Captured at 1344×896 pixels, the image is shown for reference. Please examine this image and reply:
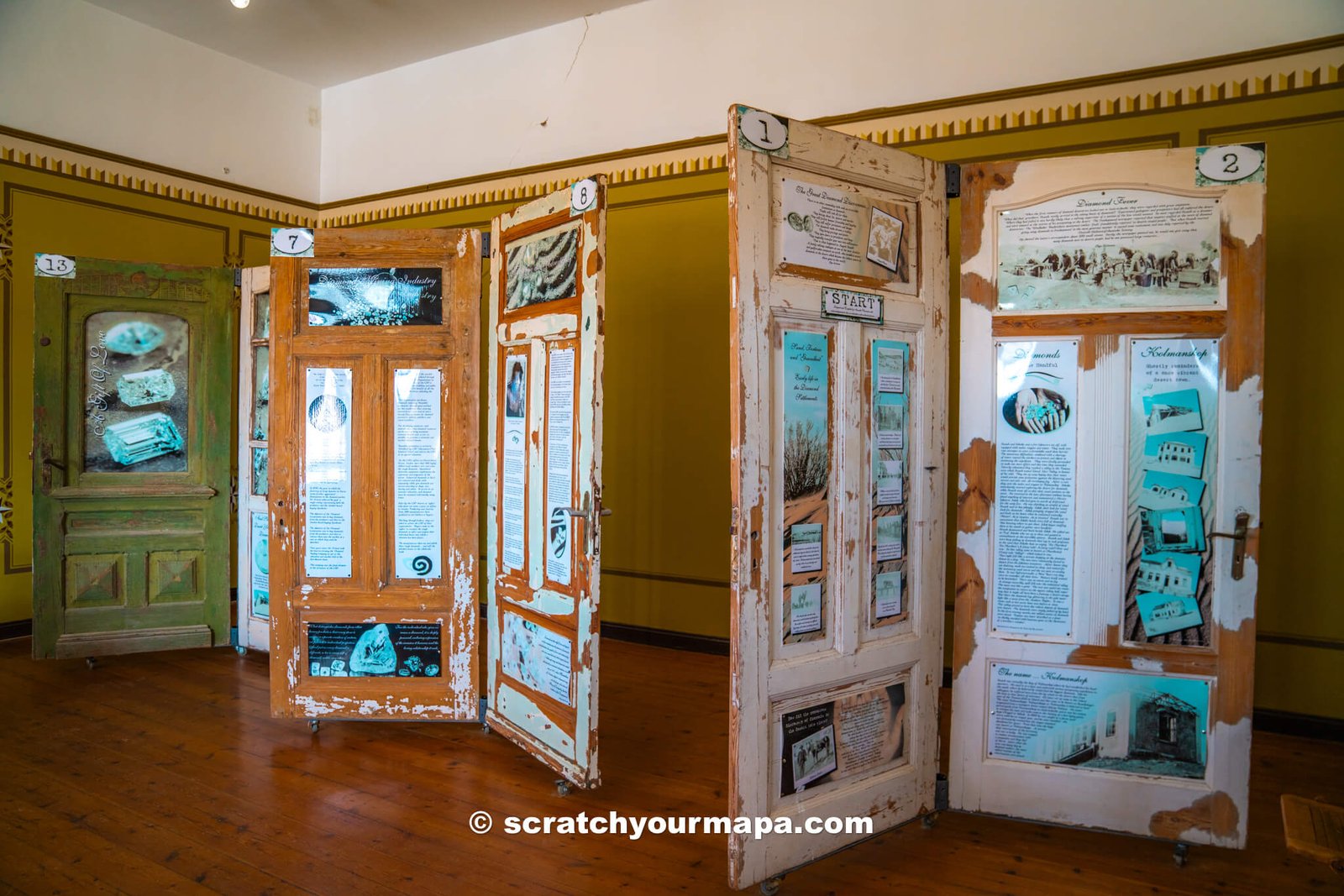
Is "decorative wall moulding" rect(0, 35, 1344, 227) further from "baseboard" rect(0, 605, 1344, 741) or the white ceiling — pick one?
"baseboard" rect(0, 605, 1344, 741)

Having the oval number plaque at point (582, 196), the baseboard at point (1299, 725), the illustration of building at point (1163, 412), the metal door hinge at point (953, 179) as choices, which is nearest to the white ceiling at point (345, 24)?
the oval number plaque at point (582, 196)

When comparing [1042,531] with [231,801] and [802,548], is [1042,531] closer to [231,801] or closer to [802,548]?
[802,548]

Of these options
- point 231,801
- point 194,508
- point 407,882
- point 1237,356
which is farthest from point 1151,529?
point 194,508

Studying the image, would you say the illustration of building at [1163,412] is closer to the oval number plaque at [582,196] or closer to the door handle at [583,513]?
the door handle at [583,513]

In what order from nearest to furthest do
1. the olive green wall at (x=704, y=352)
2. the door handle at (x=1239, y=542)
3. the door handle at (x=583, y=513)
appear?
the door handle at (x=1239, y=542) < the door handle at (x=583, y=513) < the olive green wall at (x=704, y=352)

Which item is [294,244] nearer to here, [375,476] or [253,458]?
[375,476]

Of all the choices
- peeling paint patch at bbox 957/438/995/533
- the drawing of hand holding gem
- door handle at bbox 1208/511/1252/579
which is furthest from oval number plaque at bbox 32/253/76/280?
door handle at bbox 1208/511/1252/579

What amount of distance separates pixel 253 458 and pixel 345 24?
3.03m

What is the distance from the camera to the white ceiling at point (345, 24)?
5383 millimetres

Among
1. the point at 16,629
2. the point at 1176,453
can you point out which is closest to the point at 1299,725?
the point at 1176,453

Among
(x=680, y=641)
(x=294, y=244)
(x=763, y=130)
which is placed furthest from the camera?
(x=680, y=641)

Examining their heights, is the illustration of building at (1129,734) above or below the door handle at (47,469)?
below

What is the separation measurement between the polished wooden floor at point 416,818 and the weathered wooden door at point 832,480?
32 centimetres

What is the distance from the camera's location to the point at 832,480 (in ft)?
8.75
